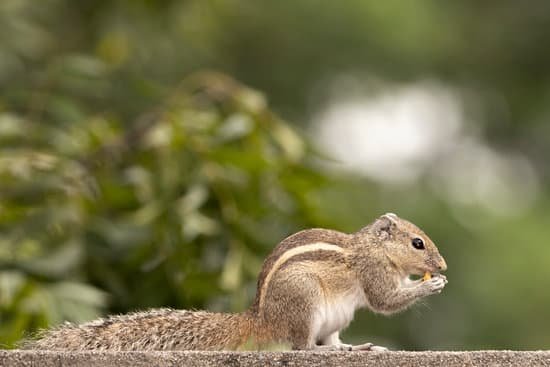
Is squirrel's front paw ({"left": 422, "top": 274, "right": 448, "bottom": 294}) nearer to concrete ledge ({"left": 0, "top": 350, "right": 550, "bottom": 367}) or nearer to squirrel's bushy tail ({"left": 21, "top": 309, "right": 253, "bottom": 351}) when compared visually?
squirrel's bushy tail ({"left": 21, "top": 309, "right": 253, "bottom": 351})

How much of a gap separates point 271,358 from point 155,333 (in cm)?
62

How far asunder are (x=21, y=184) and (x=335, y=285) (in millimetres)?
2059

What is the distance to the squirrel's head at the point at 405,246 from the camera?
14.1 ft

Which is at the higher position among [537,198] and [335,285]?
[335,285]

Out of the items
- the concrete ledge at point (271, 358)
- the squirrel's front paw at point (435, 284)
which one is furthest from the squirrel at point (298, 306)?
the concrete ledge at point (271, 358)

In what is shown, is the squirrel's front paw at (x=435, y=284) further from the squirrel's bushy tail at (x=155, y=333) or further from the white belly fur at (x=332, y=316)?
the squirrel's bushy tail at (x=155, y=333)

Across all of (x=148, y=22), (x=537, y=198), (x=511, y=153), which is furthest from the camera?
(x=511, y=153)

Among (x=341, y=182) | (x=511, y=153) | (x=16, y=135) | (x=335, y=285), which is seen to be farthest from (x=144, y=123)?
(x=511, y=153)

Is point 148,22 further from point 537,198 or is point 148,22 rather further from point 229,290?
point 537,198

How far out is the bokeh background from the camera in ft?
18.2


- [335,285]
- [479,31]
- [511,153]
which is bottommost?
[511,153]

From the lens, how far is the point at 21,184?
5.57 metres

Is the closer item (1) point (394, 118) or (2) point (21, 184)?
(2) point (21, 184)

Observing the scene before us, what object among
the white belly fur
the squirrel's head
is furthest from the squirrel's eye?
the white belly fur
